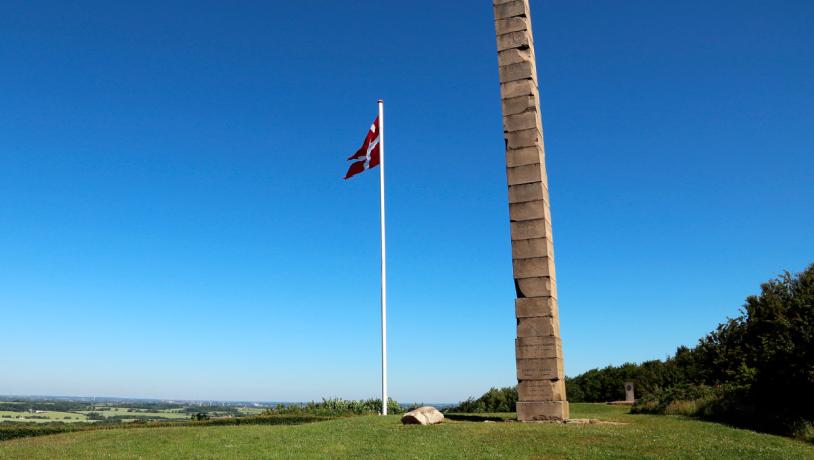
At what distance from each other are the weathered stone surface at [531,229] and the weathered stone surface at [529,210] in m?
0.15

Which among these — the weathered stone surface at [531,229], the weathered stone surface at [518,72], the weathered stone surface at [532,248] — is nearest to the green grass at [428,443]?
the weathered stone surface at [532,248]

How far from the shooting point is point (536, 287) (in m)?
22.5

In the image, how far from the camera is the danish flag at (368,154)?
2981cm

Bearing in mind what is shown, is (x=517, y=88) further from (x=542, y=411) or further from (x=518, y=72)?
(x=542, y=411)

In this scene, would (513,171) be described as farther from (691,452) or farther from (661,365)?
(661,365)

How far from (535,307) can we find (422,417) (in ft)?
18.4

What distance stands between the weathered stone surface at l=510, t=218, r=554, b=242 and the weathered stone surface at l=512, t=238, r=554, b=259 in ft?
0.49

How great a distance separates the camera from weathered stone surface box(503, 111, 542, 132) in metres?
24.0

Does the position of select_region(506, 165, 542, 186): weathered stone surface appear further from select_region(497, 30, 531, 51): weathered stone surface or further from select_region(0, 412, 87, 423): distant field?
select_region(0, 412, 87, 423): distant field

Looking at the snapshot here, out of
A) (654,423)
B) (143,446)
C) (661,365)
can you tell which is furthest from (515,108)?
(661,365)

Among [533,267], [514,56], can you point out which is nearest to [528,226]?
[533,267]

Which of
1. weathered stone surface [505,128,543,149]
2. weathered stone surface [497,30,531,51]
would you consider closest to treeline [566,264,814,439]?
weathered stone surface [505,128,543,149]

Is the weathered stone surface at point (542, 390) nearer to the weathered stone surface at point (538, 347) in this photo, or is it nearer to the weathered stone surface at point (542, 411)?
the weathered stone surface at point (542, 411)

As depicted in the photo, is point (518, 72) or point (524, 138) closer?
point (524, 138)
